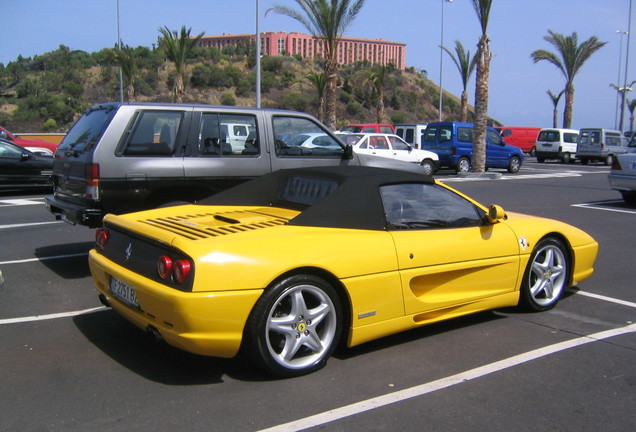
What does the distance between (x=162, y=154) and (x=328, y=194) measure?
296cm

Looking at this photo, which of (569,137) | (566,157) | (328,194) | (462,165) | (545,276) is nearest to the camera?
(328,194)

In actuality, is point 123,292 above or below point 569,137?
below

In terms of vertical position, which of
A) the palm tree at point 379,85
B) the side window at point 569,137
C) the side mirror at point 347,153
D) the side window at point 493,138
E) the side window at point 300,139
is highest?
the palm tree at point 379,85

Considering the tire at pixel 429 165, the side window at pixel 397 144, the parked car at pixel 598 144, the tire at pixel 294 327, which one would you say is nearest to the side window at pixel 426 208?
the tire at pixel 294 327

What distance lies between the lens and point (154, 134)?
22.3 feet

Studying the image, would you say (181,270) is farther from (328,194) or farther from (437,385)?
(437,385)

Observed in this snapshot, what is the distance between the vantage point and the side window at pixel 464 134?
23141 mm

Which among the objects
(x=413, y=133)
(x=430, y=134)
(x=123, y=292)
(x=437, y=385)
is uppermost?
(x=413, y=133)

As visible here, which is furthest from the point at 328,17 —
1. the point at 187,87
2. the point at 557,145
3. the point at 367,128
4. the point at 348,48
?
the point at 348,48

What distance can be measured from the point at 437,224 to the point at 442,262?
360 millimetres

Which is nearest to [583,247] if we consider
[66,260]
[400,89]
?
[66,260]

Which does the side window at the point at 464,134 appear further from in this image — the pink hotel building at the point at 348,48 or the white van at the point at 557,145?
the pink hotel building at the point at 348,48

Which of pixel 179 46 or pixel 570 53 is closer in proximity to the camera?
pixel 179 46

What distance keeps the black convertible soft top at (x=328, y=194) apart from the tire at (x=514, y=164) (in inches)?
794
